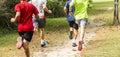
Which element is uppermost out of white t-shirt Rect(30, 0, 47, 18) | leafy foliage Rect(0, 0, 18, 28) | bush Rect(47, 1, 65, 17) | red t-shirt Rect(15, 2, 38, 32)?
red t-shirt Rect(15, 2, 38, 32)

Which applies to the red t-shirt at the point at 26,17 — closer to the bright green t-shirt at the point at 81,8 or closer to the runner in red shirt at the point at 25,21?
the runner in red shirt at the point at 25,21

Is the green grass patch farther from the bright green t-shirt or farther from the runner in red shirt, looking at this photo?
the runner in red shirt

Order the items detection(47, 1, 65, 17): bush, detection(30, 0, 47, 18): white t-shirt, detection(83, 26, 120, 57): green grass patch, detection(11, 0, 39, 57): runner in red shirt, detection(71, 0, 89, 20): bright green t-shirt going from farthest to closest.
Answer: detection(47, 1, 65, 17): bush, detection(30, 0, 47, 18): white t-shirt, detection(71, 0, 89, 20): bright green t-shirt, detection(83, 26, 120, 57): green grass patch, detection(11, 0, 39, 57): runner in red shirt

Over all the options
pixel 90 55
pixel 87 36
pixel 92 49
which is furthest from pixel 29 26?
pixel 87 36

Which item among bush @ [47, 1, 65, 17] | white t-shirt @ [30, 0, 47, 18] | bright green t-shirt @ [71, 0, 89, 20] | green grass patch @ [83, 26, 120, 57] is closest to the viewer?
green grass patch @ [83, 26, 120, 57]

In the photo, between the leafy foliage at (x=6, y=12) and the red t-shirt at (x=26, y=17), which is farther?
the leafy foliage at (x=6, y=12)

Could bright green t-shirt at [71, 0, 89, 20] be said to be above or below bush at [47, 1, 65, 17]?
above

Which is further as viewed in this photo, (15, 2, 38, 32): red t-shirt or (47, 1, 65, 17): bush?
(47, 1, 65, 17): bush

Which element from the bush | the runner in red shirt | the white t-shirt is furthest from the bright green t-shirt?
the bush

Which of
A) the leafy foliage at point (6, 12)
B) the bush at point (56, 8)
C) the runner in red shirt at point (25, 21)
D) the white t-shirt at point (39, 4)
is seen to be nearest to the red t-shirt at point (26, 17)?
the runner in red shirt at point (25, 21)

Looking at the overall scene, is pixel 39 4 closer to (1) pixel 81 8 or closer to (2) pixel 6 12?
(1) pixel 81 8

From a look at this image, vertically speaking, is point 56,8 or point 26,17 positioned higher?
point 26,17

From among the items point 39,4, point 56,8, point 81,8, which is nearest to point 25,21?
point 81,8

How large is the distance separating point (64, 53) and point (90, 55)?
1.13 m
